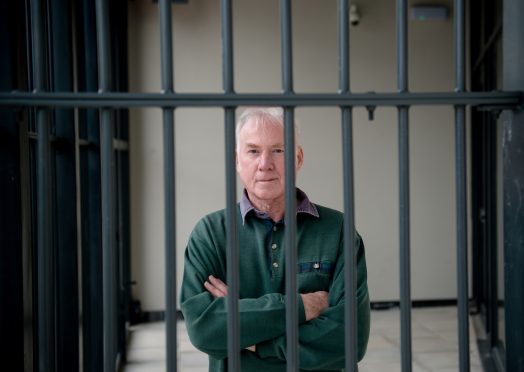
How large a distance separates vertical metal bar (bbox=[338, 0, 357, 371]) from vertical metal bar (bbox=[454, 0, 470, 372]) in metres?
0.24

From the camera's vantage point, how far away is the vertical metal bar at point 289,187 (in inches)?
47.8

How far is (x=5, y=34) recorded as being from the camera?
125 centimetres

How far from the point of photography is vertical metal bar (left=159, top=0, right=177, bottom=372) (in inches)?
47.6

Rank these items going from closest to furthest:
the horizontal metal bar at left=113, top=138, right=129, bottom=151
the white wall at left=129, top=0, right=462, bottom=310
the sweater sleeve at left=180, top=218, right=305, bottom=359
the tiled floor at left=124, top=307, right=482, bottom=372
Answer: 1. the sweater sleeve at left=180, top=218, right=305, bottom=359
2. the tiled floor at left=124, top=307, right=482, bottom=372
3. the horizontal metal bar at left=113, top=138, right=129, bottom=151
4. the white wall at left=129, top=0, right=462, bottom=310

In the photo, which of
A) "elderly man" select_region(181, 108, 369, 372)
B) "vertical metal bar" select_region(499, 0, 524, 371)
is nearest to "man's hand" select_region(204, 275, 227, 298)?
"elderly man" select_region(181, 108, 369, 372)

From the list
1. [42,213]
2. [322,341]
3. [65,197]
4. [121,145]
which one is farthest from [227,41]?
[121,145]

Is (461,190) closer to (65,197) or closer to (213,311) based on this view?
(213,311)

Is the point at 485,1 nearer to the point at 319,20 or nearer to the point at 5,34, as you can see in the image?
the point at 319,20

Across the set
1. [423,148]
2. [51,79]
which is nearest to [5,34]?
[51,79]

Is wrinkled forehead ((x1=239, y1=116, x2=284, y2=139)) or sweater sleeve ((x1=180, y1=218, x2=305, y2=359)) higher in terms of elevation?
wrinkled forehead ((x1=239, y1=116, x2=284, y2=139))

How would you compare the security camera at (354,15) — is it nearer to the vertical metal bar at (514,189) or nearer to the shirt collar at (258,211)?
the shirt collar at (258,211)

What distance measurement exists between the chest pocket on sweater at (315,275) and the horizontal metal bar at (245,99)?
1.88 feet

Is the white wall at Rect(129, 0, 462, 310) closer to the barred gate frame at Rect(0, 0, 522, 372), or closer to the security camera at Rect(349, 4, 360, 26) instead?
the security camera at Rect(349, 4, 360, 26)

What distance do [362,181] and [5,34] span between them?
4.98 metres
